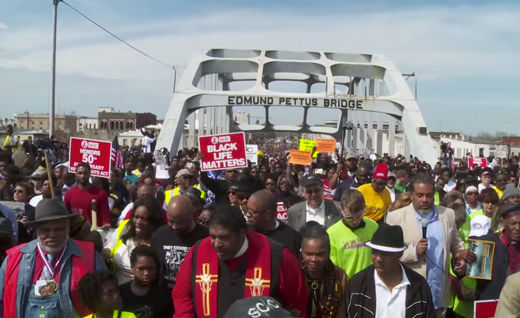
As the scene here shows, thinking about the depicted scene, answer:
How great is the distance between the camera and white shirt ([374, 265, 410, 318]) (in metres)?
3.81

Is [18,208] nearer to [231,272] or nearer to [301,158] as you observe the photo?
[231,272]

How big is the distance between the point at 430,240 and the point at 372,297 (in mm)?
1701

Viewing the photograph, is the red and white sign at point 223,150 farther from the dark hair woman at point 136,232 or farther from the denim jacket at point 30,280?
the denim jacket at point 30,280

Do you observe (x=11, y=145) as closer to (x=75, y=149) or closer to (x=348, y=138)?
(x=75, y=149)

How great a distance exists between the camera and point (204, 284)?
3799 millimetres

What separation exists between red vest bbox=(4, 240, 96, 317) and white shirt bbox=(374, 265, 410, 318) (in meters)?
1.87

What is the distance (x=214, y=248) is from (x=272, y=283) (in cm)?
42

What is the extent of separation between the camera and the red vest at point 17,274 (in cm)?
395

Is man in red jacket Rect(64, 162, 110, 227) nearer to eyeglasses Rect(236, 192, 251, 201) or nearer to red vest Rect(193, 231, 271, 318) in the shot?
eyeglasses Rect(236, 192, 251, 201)

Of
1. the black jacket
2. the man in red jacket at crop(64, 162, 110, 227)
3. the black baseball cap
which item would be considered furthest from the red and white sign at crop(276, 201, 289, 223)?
the black baseball cap

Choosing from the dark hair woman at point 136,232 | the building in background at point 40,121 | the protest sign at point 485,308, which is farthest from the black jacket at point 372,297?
the building in background at point 40,121

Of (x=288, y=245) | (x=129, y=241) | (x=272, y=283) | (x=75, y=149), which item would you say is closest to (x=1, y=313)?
(x=129, y=241)

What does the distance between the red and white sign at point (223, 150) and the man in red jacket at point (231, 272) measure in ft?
21.6

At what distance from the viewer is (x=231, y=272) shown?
381 cm
